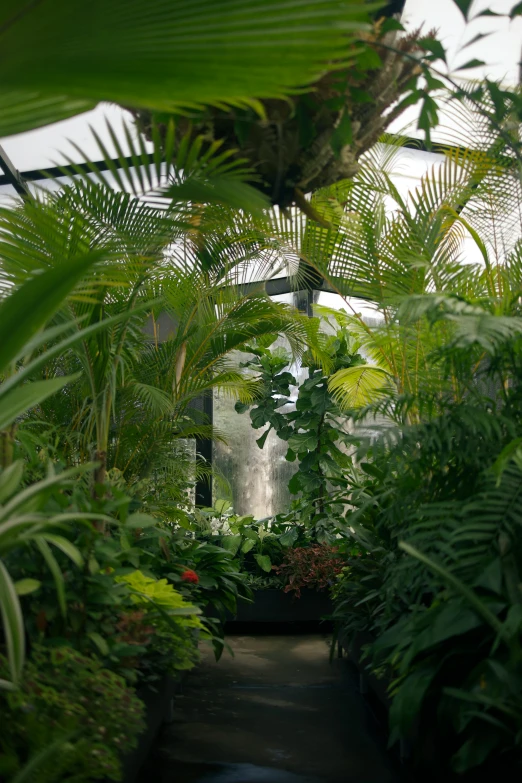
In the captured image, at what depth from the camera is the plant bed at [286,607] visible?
4820mm

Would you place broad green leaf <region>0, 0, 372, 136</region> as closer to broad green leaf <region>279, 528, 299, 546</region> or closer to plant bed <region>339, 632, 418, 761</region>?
plant bed <region>339, 632, 418, 761</region>

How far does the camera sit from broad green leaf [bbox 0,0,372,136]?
699 millimetres

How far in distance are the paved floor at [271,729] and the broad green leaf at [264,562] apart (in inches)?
38.5

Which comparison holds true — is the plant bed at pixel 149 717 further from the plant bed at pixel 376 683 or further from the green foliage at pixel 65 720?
the plant bed at pixel 376 683

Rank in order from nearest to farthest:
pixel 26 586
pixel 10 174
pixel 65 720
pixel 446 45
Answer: pixel 65 720 < pixel 26 586 < pixel 446 45 < pixel 10 174

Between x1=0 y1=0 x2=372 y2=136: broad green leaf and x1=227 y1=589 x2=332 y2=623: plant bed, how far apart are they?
442 cm

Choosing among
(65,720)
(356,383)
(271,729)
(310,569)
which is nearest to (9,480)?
(65,720)

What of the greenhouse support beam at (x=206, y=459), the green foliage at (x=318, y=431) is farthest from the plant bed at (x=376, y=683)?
the greenhouse support beam at (x=206, y=459)

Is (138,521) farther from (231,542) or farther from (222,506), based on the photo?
(222,506)

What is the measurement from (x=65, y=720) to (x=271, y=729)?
1.55 metres

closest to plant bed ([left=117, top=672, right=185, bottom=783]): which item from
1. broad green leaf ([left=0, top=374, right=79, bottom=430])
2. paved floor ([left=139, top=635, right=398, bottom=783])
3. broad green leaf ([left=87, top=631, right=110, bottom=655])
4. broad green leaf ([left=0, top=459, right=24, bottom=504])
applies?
paved floor ([left=139, top=635, right=398, bottom=783])

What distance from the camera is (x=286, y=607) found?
15.9 ft

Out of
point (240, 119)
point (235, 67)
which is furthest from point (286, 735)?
point (235, 67)

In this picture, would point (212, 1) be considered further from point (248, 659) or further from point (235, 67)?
point (248, 659)
